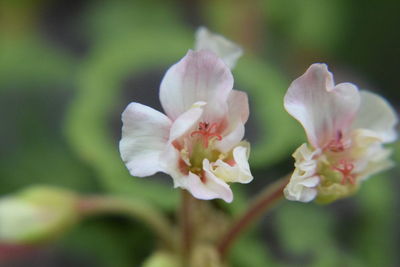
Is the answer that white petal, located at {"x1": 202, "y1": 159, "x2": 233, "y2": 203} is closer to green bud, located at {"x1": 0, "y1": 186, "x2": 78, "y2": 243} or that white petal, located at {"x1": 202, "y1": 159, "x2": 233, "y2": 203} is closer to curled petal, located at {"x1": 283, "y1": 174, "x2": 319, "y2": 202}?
curled petal, located at {"x1": 283, "y1": 174, "x2": 319, "y2": 202}

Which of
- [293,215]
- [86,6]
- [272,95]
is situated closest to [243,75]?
[272,95]

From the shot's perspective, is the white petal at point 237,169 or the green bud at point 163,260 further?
the green bud at point 163,260

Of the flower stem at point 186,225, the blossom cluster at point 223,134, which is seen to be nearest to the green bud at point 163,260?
the flower stem at point 186,225

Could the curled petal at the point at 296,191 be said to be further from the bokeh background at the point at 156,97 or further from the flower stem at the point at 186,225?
the bokeh background at the point at 156,97

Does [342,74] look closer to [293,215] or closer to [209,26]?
[209,26]

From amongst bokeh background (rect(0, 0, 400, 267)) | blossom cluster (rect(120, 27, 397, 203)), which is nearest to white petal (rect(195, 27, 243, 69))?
blossom cluster (rect(120, 27, 397, 203))

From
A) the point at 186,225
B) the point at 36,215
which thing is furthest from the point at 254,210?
the point at 36,215

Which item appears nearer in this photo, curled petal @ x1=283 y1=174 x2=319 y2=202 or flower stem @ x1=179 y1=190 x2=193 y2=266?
curled petal @ x1=283 y1=174 x2=319 y2=202
